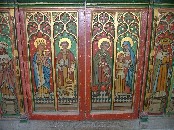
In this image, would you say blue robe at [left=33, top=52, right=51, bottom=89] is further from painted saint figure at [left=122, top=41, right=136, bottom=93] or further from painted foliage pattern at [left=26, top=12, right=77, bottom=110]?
painted saint figure at [left=122, top=41, right=136, bottom=93]

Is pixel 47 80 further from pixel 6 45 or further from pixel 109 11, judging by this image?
pixel 109 11

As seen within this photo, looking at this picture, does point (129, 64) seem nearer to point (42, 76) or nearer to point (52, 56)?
point (52, 56)

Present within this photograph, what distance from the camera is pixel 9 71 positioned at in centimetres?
366

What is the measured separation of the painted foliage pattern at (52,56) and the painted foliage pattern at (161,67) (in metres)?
0.99

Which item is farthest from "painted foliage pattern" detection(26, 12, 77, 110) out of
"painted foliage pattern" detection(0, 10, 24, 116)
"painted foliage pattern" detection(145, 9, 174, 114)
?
"painted foliage pattern" detection(145, 9, 174, 114)

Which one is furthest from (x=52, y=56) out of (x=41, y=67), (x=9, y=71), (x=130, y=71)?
(x=130, y=71)

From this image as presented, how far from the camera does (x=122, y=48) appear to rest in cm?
356

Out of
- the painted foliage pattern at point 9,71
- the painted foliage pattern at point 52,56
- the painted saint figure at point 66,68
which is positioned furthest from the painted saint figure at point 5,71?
the painted saint figure at point 66,68

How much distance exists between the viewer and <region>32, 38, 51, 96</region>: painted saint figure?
11.6 feet

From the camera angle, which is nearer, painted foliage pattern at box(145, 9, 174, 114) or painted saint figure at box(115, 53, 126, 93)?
painted foliage pattern at box(145, 9, 174, 114)

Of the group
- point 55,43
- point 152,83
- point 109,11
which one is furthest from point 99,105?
point 109,11

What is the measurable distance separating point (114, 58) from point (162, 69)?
0.65m

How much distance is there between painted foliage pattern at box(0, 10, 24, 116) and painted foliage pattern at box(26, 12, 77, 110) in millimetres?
195

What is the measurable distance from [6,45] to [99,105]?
1469 millimetres
